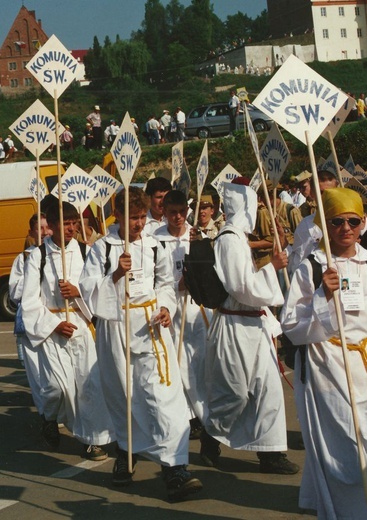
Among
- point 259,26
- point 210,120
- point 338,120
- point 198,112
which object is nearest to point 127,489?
point 338,120

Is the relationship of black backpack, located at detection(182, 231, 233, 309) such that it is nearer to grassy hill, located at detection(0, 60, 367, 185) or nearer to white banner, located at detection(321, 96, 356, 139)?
white banner, located at detection(321, 96, 356, 139)

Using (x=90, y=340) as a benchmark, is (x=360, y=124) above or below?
above

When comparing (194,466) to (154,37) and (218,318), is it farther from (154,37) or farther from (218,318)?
(154,37)

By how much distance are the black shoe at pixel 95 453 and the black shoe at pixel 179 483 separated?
1402 millimetres

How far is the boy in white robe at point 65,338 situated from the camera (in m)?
8.84

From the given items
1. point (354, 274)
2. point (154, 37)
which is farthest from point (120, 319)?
point (154, 37)

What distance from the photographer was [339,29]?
115 meters

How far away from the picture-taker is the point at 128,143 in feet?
26.6

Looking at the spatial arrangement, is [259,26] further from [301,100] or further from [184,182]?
[301,100]

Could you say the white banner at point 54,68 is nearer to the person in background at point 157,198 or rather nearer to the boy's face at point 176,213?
the person in background at point 157,198

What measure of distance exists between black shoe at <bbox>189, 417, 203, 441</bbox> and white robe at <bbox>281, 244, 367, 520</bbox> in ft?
10.6

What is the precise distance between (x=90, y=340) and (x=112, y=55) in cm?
10301

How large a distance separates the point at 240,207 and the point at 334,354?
2.02 metres

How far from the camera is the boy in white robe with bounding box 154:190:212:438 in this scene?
8.87 metres
